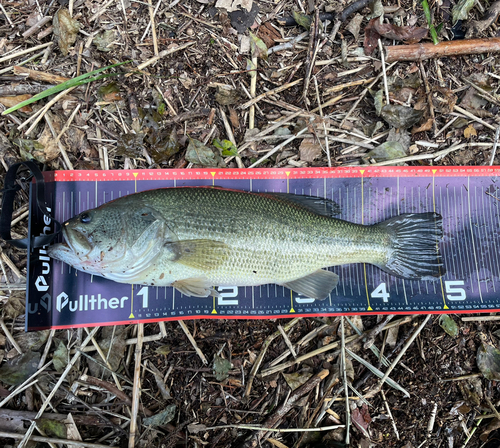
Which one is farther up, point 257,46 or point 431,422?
point 257,46

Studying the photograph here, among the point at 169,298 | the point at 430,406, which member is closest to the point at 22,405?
the point at 169,298

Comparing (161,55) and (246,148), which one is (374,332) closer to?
(246,148)

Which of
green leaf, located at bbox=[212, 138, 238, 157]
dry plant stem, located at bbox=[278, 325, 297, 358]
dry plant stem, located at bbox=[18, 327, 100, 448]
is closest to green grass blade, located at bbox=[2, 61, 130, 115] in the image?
green leaf, located at bbox=[212, 138, 238, 157]

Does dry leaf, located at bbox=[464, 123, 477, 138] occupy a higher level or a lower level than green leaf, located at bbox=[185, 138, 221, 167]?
higher

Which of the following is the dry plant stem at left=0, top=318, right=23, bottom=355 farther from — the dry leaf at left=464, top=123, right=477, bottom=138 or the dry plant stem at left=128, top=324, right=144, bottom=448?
the dry leaf at left=464, top=123, right=477, bottom=138

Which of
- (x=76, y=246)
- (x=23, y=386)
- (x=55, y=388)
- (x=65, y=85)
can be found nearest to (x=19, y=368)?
(x=23, y=386)

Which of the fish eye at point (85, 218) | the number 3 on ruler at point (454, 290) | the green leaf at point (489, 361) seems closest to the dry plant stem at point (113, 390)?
the fish eye at point (85, 218)
